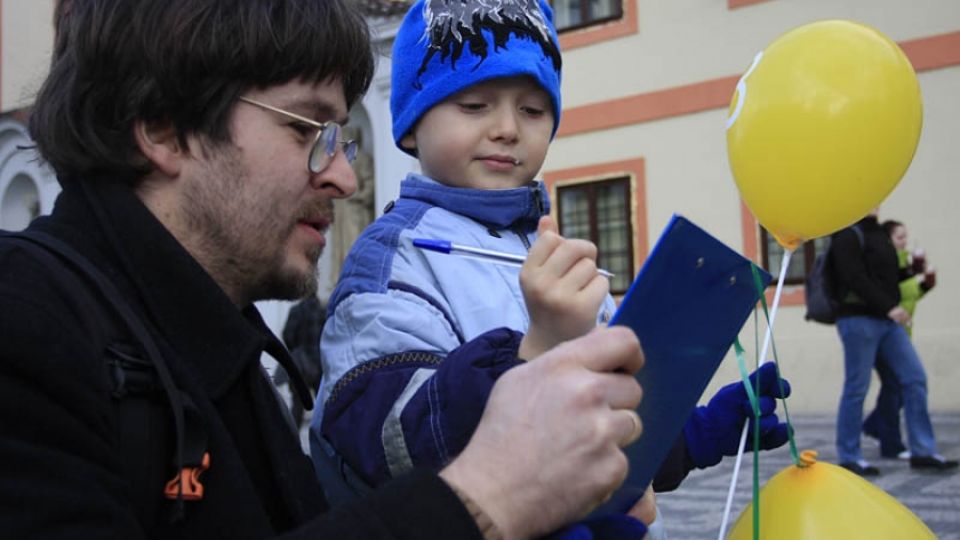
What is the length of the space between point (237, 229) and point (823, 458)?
619 centimetres

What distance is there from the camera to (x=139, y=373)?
1.00 metres

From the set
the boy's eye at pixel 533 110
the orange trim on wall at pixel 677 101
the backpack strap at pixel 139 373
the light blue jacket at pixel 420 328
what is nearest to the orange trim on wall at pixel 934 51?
the orange trim on wall at pixel 677 101

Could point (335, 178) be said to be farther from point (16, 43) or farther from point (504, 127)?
point (16, 43)

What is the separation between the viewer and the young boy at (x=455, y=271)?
107 centimetres

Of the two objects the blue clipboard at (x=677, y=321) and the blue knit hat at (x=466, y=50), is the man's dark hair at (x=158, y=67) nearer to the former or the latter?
the blue knit hat at (x=466, y=50)

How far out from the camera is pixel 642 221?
10500mm

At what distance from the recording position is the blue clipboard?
0.98 meters

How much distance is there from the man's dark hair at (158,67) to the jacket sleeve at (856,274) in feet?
17.0

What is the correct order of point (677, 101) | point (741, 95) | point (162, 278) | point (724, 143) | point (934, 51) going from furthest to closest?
point (677, 101) → point (724, 143) → point (934, 51) → point (741, 95) → point (162, 278)

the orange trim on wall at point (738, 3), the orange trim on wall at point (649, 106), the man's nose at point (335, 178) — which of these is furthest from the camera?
the orange trim on wall at point (649, 106)

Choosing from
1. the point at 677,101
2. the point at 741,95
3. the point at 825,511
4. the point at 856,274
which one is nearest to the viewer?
the point at 825,511

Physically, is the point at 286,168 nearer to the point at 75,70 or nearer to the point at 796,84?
the point at 75,70

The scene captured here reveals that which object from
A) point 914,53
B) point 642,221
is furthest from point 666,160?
point 914,53

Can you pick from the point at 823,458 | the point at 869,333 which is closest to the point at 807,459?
the point at 869,333
